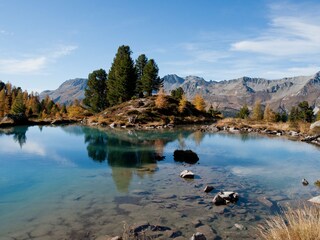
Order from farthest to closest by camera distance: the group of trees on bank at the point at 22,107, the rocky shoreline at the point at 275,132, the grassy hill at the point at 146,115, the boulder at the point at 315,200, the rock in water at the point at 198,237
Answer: the group of trees on bank at the point at 22,107 → the grassy hill at the point at 146,115 → the rocky shoreline at the point at 275,132 → the boulder at the point at 315,200 → the rock in water at the point at 198,237

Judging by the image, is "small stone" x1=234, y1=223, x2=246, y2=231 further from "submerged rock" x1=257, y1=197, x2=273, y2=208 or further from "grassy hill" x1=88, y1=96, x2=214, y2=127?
"grassy hill" x1=88, y1=96, x2=214, y2=127

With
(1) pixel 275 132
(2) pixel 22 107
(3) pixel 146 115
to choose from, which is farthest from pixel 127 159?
(2) pixel 22 107

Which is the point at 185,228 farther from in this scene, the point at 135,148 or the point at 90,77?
Answer: the point at 90,77

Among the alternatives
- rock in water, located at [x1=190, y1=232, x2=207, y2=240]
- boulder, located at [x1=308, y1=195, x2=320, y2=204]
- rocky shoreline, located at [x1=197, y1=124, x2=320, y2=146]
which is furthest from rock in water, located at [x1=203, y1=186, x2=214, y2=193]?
rocky shoreline, located at [x1=197, y1=124, x2=320, y2=146]

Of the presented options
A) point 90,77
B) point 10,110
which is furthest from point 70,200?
point 10,110

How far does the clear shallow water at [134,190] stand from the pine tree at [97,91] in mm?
89659

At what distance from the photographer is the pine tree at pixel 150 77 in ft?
397

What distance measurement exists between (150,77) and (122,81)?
38.5ft

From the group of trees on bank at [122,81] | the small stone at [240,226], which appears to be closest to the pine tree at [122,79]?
the group of trees on bank at [122,81]

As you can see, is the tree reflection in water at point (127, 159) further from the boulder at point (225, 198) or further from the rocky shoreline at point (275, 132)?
the rocky shoreline at point (275, 132)

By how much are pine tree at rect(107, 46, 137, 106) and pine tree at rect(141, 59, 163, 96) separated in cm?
441

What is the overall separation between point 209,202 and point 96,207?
7707 millimetres

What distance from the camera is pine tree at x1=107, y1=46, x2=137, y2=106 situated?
117 m

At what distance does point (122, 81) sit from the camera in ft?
384
